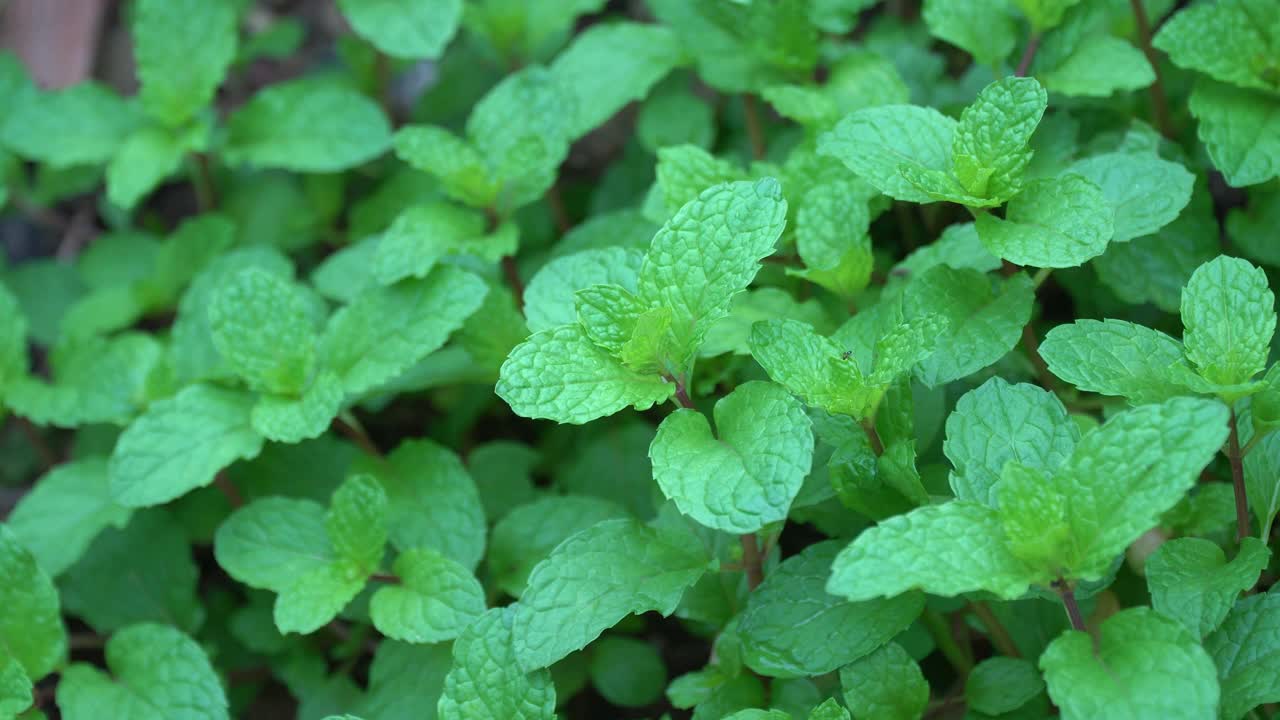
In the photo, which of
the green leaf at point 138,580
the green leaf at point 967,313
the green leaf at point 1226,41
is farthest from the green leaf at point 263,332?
the green leaf at point 1226,41

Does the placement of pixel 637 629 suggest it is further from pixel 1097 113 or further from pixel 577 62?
pixel 1097 113

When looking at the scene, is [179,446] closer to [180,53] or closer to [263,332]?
[263,332]

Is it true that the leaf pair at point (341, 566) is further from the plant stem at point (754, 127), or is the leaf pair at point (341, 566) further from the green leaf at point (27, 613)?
the plant stem at point (754, 127)

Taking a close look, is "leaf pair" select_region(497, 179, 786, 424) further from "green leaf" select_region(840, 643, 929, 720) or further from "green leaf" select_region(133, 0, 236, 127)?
"green leaf" select_region(133, 0, 236, 127)

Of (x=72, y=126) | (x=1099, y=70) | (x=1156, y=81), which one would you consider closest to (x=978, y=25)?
(x=1099, y=70)

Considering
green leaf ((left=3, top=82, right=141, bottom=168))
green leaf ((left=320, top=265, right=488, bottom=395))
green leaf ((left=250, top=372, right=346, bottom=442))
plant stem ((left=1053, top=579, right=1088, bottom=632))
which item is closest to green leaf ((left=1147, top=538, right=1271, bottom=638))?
plant stem ((left=1053, top=579, right=1088, bottom=632))

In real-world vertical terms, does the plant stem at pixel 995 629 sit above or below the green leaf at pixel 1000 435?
below

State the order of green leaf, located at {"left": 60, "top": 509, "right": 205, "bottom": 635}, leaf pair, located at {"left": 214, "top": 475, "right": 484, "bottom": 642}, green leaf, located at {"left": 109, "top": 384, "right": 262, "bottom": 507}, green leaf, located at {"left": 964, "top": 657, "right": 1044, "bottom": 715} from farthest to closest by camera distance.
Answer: green leaf, located at {"left": 60, "top": 509, "right": 205, "bottom": 635}
green leaf, located at {"left": 109, "top": 384, "right": 262, "bottom": 507}
leaf pair, located at {"left": 214, "top": 475, "right": 484, "bottom": 642}
green leaf, located at {"left": 964, "top": 657, "right": 1044, "bottom": 715}
